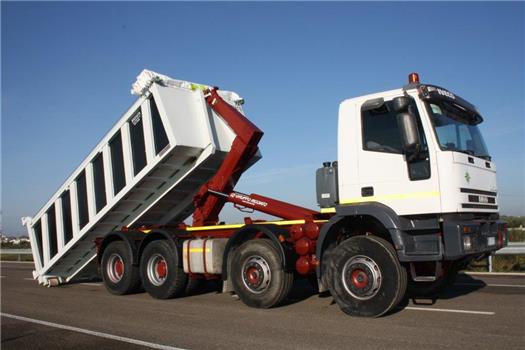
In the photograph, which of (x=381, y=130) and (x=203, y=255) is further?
(x=203, y=255)

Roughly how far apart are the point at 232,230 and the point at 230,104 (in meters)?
2.88

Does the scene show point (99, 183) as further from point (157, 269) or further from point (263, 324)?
point (263, 324)

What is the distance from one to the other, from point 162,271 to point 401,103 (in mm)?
5519

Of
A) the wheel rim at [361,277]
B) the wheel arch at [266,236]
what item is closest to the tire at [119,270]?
the wheel arch at [266,236]

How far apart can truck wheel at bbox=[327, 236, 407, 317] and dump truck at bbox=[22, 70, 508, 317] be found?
0.01 m

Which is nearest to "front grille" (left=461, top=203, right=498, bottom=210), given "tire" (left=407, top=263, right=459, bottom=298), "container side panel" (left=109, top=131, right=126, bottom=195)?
"tire" (left=407, top=263, right=459, bottom=298)

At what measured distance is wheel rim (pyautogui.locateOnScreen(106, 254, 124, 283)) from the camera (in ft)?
33.1

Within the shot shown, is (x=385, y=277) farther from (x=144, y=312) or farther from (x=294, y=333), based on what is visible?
(x=144, y=312)

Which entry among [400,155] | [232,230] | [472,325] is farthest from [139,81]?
[472,325]

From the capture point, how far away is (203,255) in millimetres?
8594

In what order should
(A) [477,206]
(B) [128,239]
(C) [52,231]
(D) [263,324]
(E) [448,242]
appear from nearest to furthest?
(E) [448,242]
(D) [263,324]
(A) [477,206]
(B) [128,239]
(C) [52,231]

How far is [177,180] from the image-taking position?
9438mm

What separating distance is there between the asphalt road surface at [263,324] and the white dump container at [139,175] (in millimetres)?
1871

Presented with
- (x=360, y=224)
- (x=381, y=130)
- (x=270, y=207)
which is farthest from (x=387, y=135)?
(x=270, y=207)
